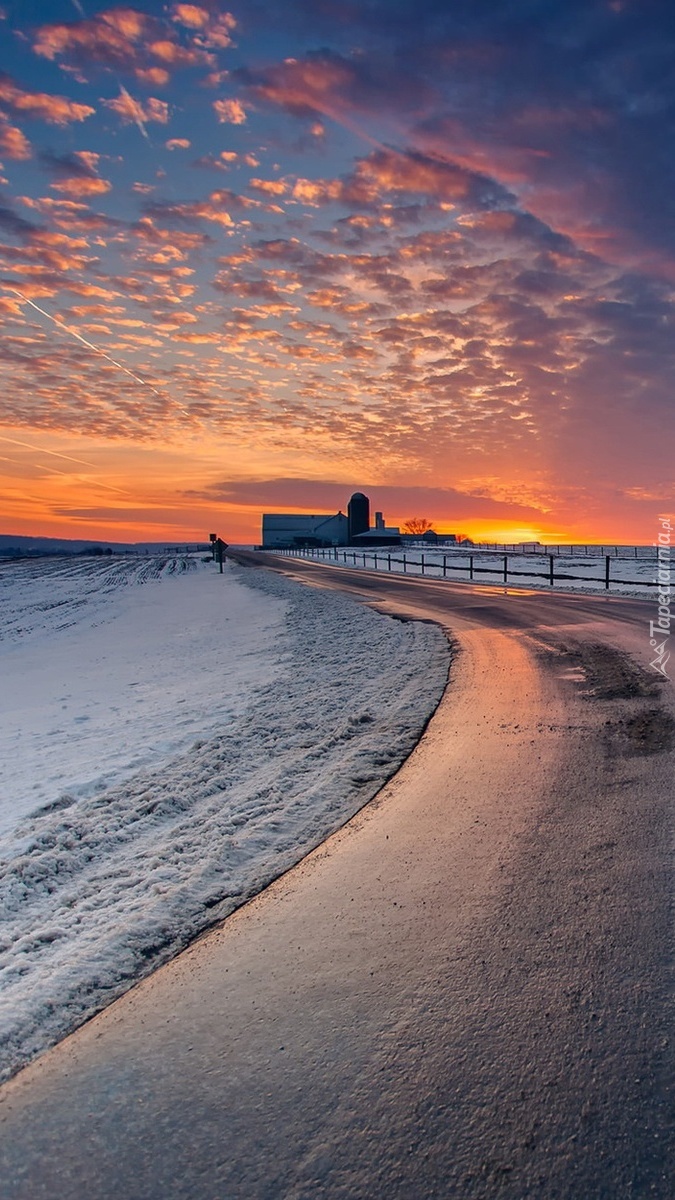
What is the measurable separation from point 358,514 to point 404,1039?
119 meters

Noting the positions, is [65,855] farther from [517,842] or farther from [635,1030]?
[635,1030]

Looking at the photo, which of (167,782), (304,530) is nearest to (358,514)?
(304,530)

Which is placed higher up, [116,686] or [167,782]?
[167,782]

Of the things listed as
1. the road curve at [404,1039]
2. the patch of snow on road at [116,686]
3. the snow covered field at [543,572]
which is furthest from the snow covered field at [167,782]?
the snow covered field at [543,572]

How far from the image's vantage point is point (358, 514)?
119938mm

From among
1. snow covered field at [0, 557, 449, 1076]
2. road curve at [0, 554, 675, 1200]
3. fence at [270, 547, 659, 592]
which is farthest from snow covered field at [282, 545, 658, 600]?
road curve at [0, 554, 675, 1200]

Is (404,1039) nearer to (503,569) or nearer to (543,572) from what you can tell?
(503,569)

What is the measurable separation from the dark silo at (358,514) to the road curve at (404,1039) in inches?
4583

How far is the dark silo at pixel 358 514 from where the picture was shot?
120m

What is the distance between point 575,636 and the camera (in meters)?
11.1

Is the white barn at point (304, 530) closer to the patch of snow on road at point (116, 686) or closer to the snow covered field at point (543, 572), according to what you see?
the snow covered field at point (543, 572)

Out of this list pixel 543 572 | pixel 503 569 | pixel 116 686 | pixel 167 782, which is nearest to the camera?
pixel 167 782

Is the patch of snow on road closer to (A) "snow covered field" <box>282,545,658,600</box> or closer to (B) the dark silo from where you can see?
(A) "snow covered field" <box>282,545,658,600</box>

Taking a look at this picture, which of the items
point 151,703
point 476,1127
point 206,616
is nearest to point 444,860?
point 476,1127
